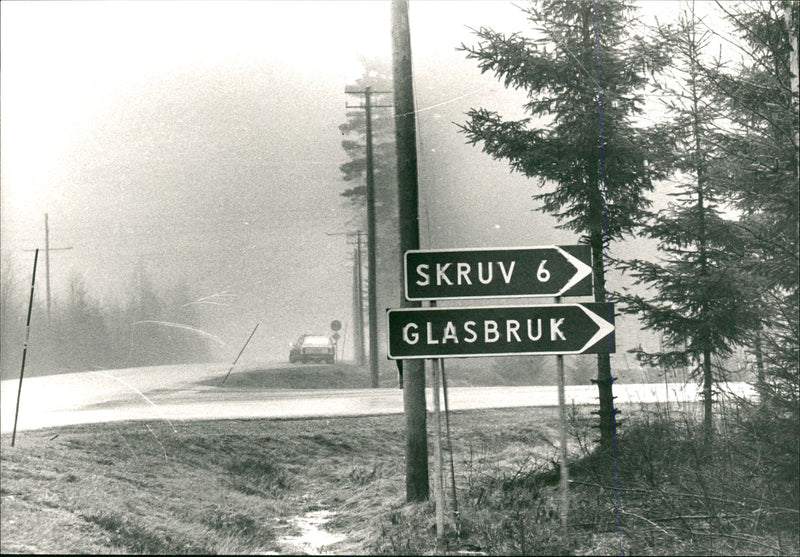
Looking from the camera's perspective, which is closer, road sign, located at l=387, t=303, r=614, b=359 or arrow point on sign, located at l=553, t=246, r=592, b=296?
road sign, located at l=387, t=303, r=614, b=359

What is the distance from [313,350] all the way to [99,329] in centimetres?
604

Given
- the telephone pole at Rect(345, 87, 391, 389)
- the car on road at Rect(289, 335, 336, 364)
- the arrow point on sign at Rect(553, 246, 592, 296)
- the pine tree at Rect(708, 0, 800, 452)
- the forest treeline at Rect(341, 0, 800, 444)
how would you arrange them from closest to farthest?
1. the arrow point on sign at Rect(553, 246, 592, 296)
2. the pine tree at Rect(708, 0, 800, 452)
3. the forest treeline at Rect(341, 0, 800, 444)
4. the telephone pole at Rect(345, 87, 391, 389)
5. the car on road at Rect(289, 335, 336, 364)

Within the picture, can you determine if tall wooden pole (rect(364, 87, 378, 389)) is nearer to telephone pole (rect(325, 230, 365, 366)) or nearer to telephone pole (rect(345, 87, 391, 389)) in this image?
telephone pole (rect(345, 87, 391, 389))

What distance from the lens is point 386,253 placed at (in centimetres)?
2078

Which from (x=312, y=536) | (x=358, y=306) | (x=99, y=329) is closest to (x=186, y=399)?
(x=99, y=329)

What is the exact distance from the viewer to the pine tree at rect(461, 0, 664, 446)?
8820 millimetres

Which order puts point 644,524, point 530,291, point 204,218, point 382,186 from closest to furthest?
point 530,291 < point 644,524 < point 204,218 < point 382,186

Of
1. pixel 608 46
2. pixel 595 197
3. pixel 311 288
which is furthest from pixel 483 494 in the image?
pixel 311 288

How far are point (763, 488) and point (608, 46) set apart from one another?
5780 millimetres

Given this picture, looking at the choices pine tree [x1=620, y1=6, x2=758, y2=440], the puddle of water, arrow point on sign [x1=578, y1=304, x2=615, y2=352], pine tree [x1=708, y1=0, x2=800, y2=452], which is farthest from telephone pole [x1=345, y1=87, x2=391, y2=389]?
arrow point on sign [x1=578, y1=304, x2=615, y2=352]

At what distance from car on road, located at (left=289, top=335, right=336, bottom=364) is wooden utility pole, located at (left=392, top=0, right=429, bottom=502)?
12.6 metres

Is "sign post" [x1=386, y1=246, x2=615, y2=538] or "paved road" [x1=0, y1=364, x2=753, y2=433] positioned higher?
"sign post" [x1=386, y1=246, x2=615, y2=538]

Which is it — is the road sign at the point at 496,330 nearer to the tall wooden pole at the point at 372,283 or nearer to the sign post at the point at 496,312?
the sign post at the point at 496,312

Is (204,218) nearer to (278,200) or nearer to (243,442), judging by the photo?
(278,200)
